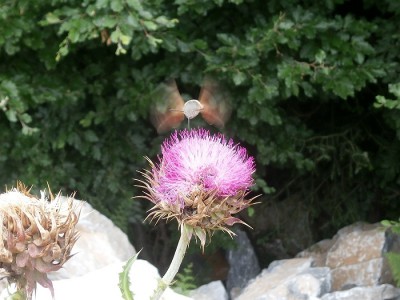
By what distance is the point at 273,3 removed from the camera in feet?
15.7

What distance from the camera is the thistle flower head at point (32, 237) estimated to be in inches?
88.6

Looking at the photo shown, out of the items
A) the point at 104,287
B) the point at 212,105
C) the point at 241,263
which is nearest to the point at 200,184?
the point at 212,105

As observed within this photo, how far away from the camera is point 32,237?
227 cm

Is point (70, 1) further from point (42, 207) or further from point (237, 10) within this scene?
A: point (42, 207)

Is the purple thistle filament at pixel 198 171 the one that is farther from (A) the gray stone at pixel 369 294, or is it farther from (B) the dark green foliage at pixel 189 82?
(A) the gray stone at pixel 369 294

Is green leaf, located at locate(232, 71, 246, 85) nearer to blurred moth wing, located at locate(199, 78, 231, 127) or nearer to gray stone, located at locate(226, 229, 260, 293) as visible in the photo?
blurred moth wing, located at locate(199, 78, 231, 127)

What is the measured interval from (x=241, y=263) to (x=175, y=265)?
3499mm

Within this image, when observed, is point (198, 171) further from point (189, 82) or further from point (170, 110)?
point (189, 82)

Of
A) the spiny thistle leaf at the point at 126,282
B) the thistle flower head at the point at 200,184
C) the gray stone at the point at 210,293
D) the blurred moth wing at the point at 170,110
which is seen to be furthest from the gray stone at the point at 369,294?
the spiny thistle leaf at the point at 126,282

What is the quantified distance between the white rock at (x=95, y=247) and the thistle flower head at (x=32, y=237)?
2.09 meters

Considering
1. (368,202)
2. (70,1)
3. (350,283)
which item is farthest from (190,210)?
(368,202)

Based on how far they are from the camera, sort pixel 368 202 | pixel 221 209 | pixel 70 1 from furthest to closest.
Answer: pixel 368 202
pixel 70 1
pixel 221 209

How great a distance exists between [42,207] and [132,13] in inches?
83.3

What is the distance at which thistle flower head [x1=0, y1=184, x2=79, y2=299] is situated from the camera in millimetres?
2250
